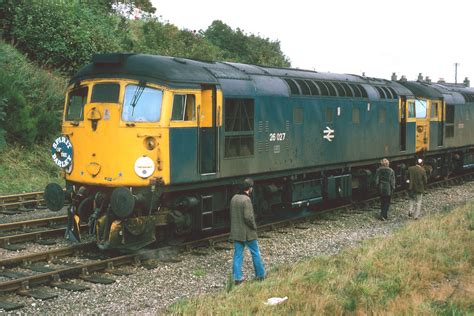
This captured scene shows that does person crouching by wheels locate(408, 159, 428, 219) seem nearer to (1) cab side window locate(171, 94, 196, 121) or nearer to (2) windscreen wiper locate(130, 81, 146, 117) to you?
(1) cab side window locate(171, 94, 196, 121)

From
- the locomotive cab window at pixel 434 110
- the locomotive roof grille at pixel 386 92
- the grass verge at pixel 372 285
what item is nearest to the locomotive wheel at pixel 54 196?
the grass verge at pixel 372 285

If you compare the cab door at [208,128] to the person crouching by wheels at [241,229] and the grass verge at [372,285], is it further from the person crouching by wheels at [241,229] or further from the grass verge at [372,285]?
the grass verge at [372,285]

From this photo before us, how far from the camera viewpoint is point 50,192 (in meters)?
11.8

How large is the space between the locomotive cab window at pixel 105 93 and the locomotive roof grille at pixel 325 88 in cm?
522

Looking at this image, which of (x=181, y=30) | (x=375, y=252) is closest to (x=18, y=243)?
(x=375, y=252)

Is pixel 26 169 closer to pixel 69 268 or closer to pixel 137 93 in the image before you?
pixel 137 93

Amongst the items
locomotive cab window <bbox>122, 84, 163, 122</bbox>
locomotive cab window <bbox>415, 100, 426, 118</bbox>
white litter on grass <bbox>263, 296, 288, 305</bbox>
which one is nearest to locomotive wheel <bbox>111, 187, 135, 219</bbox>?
locomotive cab window <bbox>122, 84, 163, 122</bbox>

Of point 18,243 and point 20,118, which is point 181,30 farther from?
point 18,243

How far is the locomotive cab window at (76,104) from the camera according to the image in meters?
11.8

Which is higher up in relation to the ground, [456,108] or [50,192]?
[456,108]

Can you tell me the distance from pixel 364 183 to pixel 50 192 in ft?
34.2

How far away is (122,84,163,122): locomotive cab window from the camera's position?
35.8 ft

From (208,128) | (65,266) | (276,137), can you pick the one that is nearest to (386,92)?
(276,137)

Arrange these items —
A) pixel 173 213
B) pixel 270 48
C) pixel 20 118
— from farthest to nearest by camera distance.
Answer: pixel 270 48 → pixel 20 118 → pixel 173 213
